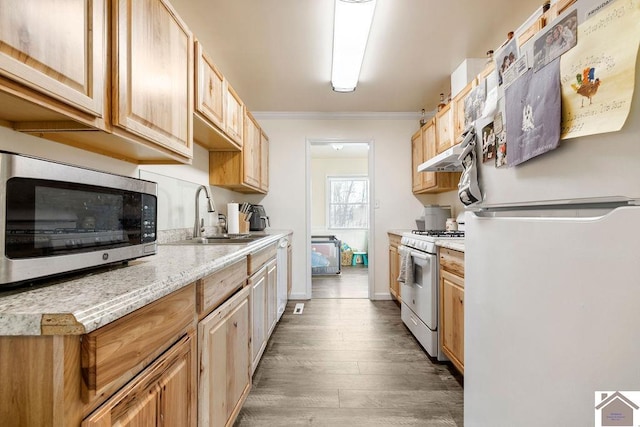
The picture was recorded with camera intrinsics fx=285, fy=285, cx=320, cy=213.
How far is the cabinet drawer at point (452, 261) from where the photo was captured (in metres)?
1.78

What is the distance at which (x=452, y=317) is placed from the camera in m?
1.90

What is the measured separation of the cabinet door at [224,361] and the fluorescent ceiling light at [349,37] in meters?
1.83

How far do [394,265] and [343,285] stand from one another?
4.07ft

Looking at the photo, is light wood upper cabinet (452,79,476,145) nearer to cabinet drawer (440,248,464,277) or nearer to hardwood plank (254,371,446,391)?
cabinet drawer (440,248,464,277)

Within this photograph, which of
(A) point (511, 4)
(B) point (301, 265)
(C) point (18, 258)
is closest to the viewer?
(C) point (18, 258)

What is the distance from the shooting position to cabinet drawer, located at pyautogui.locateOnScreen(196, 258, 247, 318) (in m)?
1.04

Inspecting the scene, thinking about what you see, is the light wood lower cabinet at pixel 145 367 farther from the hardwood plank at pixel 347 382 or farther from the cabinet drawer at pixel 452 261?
the cabinet drawer at pixel 452 261

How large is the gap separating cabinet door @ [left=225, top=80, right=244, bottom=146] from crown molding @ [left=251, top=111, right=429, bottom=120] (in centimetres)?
130

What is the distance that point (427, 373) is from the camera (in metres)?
1.98

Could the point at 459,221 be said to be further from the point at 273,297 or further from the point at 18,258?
the point at 18,258

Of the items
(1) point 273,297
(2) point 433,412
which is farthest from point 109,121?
(2) point 433,412

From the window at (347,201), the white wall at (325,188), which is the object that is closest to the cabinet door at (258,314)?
the white wall at (325,188)

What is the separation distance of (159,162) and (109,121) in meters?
0.64

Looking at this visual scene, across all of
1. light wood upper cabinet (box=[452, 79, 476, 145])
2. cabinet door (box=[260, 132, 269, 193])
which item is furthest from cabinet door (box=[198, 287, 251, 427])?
light wood upper cabinet (box=[452, 79, 476, 145])
